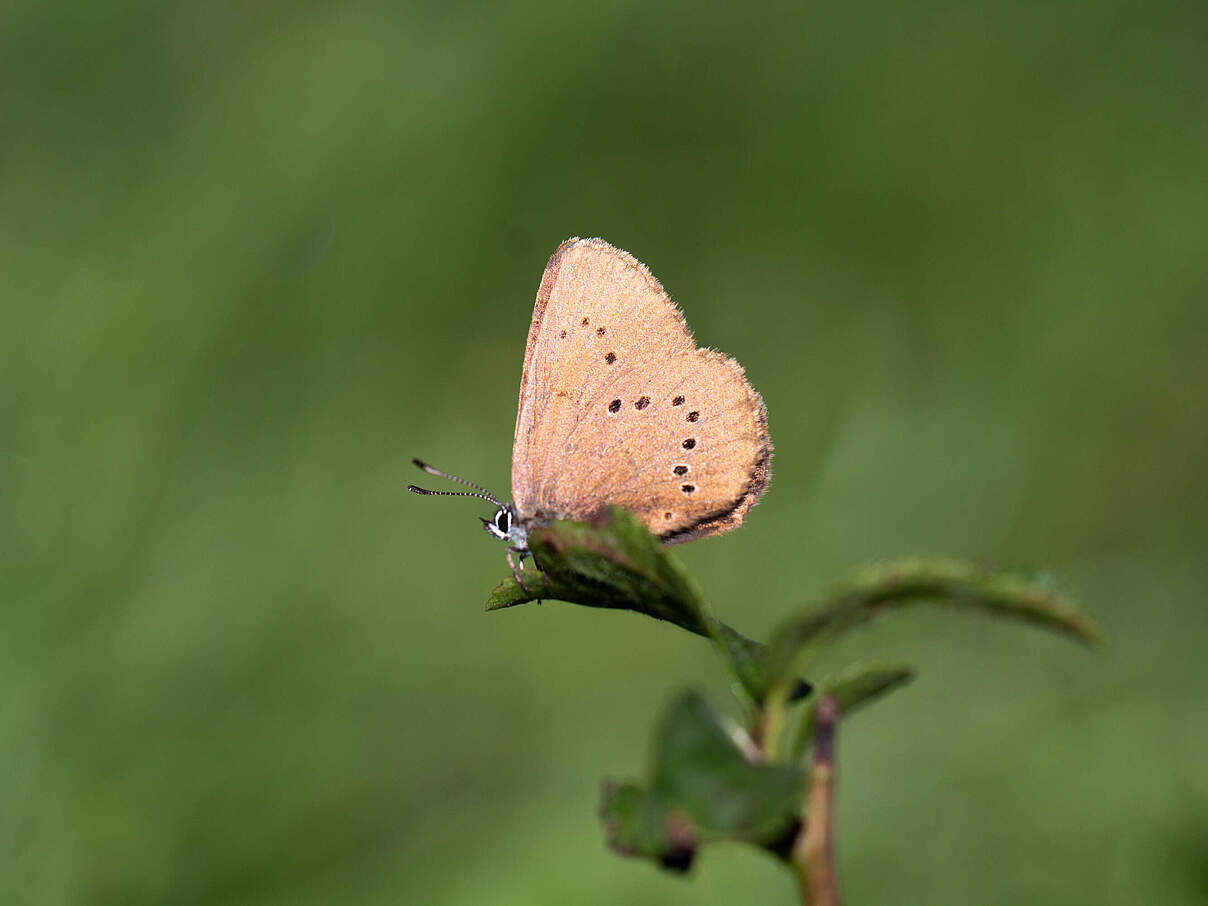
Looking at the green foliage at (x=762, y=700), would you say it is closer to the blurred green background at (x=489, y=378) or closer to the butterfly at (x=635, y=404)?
the butterfly at (x=635, y=404)

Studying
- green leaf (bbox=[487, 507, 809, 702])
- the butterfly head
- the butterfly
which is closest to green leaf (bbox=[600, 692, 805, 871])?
green leaf (bbox=[487, 507, 809, 702])

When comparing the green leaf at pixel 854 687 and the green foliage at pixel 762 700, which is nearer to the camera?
the green foliage at pixel 762 700

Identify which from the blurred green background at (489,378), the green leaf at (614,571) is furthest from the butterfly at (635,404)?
the green leaf at (614,571)

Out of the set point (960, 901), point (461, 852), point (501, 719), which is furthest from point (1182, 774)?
point (501, 719)

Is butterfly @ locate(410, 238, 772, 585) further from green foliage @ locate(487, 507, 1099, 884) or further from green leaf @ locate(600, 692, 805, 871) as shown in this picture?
green leaf @ locate(600, 692, 805, 871)

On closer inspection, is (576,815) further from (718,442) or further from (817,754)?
(817,754)

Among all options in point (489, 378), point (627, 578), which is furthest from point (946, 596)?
point (489, 378)

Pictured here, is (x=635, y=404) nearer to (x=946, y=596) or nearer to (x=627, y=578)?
(x=627, y=578)
